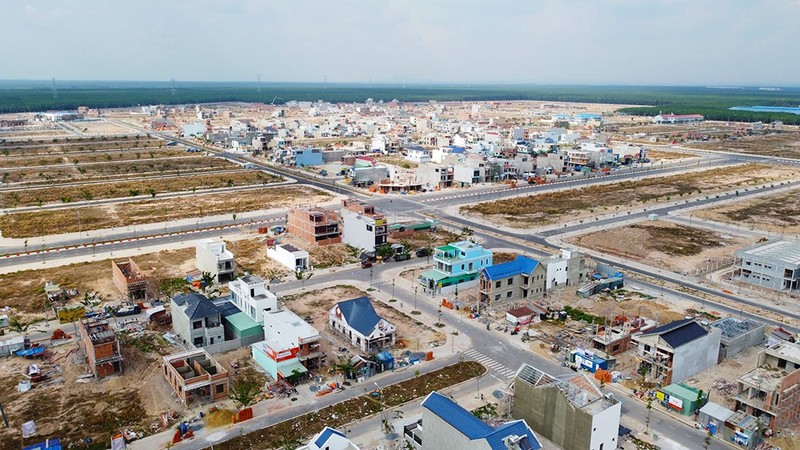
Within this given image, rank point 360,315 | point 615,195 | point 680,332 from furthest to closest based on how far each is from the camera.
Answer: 1. point 615,195
2. point 360,315
3. point 680,332

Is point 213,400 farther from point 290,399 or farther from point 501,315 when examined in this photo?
point 501,315

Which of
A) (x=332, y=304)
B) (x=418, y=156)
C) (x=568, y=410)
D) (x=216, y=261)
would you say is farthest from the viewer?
(x=418, y=156)

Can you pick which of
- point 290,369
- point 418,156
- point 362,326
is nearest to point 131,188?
point 418,156

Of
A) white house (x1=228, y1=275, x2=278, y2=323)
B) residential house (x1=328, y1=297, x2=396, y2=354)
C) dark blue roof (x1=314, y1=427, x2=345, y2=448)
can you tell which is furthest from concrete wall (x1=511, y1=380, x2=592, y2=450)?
white house (x1=228, y1=275, x2=278, y2=323)

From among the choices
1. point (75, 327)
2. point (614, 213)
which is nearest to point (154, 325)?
point (75, 327)

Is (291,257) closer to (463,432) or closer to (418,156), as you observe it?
(463,432)

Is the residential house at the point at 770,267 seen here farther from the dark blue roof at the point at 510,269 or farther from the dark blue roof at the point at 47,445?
the dark blue roof at the point at 47,445

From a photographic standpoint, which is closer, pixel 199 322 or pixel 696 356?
pixel 696 356

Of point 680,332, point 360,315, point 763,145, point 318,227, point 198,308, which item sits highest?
point 763,145
